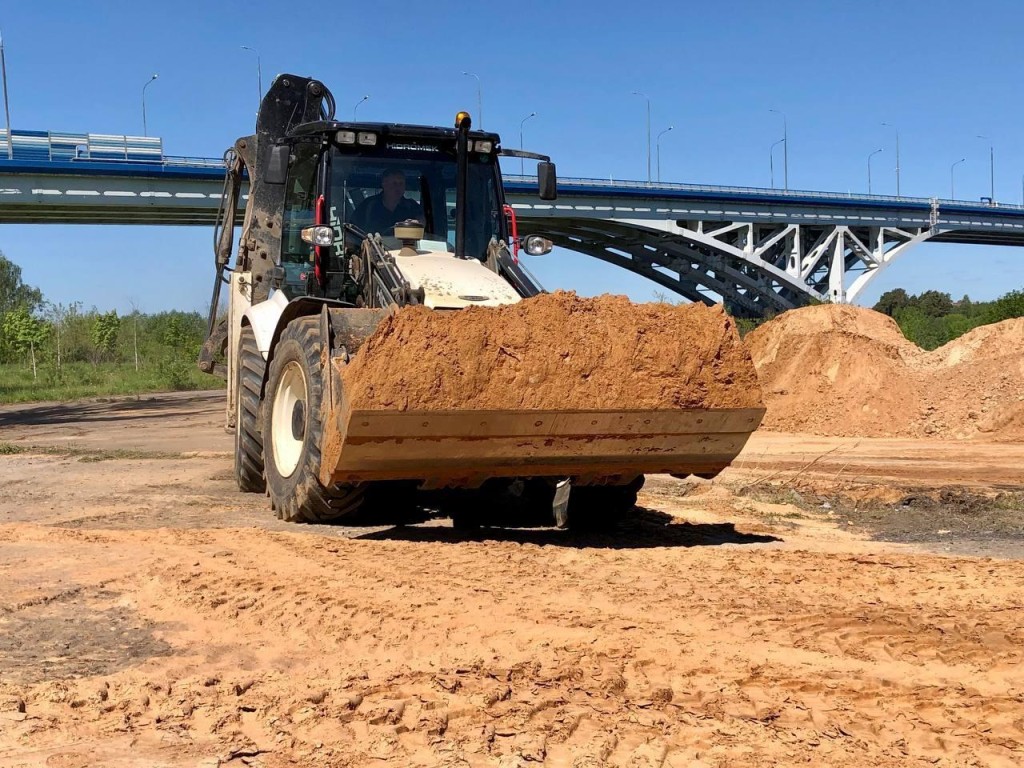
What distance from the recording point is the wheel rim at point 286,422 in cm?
787

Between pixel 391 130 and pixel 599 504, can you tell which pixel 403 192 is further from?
pixel 599 504

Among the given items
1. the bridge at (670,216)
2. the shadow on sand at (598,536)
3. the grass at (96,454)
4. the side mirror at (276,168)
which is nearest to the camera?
the shadow on sand at (598,536)

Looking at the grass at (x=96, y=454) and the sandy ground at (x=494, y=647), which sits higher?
the grass at (x=96, y=454)

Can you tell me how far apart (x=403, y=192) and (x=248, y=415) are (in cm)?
247

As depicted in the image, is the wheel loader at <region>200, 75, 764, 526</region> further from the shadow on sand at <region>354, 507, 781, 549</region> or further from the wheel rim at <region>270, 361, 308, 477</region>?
the shadow on sand at <region>354, 507, 781, 549</region>

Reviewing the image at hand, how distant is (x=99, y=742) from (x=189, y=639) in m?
1.24

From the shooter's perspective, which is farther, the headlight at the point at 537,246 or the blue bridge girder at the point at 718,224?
the blue bridge girder at the point at 718,224

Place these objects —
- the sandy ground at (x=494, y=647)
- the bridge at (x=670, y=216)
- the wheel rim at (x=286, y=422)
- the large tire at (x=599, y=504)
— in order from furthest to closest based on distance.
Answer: the bridge at (x=670, y=216)
the large tire at (x=599, y=504)
the wheel rim at (x=286, y=422)
the sandy ground at (x=494, y=647)

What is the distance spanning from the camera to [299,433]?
7648 mm

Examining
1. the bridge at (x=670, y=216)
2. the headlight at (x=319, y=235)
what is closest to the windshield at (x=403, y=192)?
the headlight at (x=319, y=235)

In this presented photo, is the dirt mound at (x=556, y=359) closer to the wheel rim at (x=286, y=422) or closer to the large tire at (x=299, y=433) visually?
the large tire at (x=299, y=433)

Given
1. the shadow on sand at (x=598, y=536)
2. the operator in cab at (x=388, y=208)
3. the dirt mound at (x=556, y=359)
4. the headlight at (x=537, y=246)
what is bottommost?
the shadow on sand at (x=598, y=536)

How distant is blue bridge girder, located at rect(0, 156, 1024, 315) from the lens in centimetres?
3975

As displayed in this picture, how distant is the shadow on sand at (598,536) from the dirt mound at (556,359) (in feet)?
4.33
